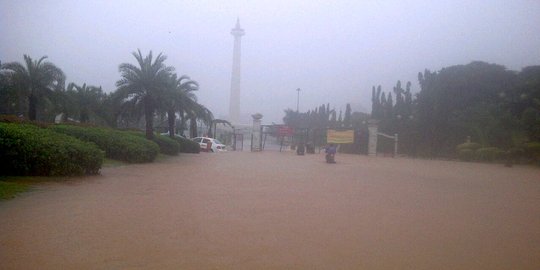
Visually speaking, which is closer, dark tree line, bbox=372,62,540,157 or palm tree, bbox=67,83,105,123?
dark tree line, bbox=372,62,540,157

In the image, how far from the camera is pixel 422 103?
123 ft

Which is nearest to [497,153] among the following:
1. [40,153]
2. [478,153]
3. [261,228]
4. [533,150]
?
[478,153]

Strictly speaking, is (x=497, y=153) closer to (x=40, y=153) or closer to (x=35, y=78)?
(x=40, y=153)

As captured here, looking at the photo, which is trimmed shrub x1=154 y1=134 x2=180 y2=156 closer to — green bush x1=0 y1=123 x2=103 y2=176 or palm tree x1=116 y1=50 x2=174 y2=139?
palm tree x1=116 y1=50 x2=174 y2=139

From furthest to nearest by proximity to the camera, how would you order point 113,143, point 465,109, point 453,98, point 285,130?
point 285,130 → point 453,98 → point 465,109 → point 113,143

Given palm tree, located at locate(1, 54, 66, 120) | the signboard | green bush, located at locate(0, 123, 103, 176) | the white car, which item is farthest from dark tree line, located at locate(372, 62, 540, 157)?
palm tree, located at locate(1, 54, 66, 120)

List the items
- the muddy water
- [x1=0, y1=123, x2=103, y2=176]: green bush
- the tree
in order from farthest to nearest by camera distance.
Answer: the tree
[x1=0, y1=123, x2=103, y2=176]: green bush
the muddy water

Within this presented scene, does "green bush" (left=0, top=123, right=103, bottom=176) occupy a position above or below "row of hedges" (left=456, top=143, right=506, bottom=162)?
below

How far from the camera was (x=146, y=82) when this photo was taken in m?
24.9

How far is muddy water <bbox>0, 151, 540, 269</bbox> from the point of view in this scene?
547cm

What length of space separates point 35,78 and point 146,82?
337 inches

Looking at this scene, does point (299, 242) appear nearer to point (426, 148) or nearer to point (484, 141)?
point (484, 141)

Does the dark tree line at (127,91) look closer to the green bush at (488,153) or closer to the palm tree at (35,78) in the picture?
the palm tree at (35,78)

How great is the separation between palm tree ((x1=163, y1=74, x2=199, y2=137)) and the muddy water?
565 inches
